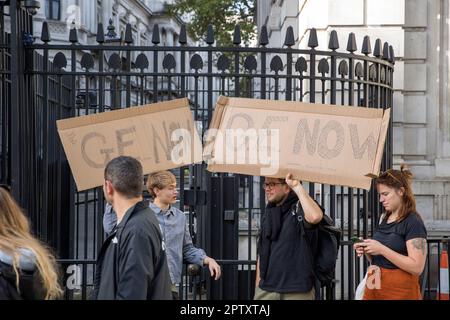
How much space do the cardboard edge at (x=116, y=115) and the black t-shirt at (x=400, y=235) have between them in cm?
186

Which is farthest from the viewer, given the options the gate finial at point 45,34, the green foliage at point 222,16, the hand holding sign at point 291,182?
the green foliage at point 222,16

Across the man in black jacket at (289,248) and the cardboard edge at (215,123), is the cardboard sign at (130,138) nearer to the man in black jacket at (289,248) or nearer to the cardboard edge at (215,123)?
the cardboard edge at (215,123)

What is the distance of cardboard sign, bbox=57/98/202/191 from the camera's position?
605cm

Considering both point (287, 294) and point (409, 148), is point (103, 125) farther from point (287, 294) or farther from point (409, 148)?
point (409, 148)

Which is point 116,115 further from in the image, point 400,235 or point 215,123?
point 400,235

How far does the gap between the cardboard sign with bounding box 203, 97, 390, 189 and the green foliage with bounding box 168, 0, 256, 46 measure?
88.1 ft

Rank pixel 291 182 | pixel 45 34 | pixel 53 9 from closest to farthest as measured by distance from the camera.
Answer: pixel 291 182 < pixel 45 34 < pixel 53 9

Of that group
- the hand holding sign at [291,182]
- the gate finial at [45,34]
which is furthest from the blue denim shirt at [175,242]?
the gate finial at [45,34]

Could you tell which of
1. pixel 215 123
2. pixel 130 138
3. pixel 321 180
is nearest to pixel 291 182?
pixel 321 180

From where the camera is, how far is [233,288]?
739cm

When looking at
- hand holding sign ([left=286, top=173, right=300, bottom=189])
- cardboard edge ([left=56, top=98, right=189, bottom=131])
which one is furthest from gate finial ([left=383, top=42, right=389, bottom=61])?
hand holding sign ([left=286, top=173, right=300, bottom=189])

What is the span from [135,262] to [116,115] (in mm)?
2371

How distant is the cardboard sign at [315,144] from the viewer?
18.7ft

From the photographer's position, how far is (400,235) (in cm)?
548
